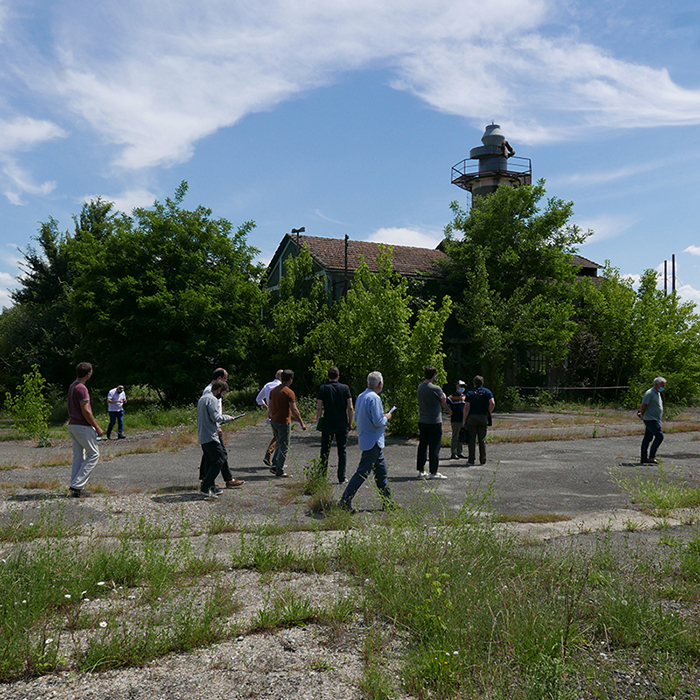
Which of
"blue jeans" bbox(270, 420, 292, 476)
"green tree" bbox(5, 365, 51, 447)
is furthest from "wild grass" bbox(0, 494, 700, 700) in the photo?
"green tree" bbox(5, 365, 51, 447)

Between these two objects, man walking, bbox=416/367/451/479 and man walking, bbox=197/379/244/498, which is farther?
man walking, bbox=416/367/451/479

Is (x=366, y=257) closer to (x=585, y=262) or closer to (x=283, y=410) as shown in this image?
(x=585, y=262)

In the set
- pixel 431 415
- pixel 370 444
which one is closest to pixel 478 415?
pixel 431 415

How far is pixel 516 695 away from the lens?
3.31m

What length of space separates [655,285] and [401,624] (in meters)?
33.3

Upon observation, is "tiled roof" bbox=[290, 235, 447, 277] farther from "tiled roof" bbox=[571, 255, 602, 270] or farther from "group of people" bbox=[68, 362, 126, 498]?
"group of people" bbox=[68, 362, 126, 498]

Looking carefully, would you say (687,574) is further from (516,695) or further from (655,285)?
(655,285)

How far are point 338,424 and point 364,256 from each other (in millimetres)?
21283

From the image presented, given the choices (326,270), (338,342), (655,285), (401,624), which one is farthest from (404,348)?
(655,285)

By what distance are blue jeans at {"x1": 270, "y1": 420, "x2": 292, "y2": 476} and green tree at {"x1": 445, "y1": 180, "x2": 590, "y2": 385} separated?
2042cm

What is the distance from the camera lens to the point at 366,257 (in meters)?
32.6

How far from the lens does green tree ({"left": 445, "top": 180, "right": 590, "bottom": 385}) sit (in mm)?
30141

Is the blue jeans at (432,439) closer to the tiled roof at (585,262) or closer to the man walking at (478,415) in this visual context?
the man walking at (478,415)

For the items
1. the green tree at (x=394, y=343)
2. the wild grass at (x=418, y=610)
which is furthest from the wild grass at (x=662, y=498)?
the green tree at (x=394, y=343)
